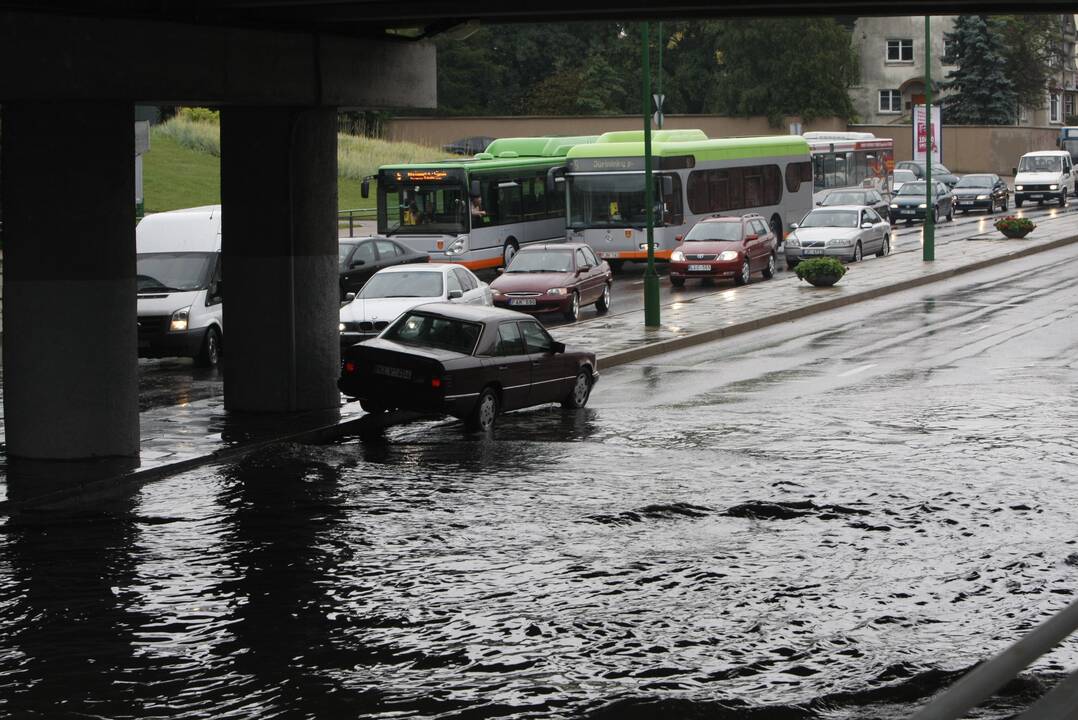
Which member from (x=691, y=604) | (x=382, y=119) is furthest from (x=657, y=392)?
(x=382, y=119)

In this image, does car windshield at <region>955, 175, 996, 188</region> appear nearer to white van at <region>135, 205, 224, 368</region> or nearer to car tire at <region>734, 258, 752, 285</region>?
car tire at <region>734, 258, 752, 285</region>

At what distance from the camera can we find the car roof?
20.2 metres

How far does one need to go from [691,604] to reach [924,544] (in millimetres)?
2780

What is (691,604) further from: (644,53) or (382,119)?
(382,119)

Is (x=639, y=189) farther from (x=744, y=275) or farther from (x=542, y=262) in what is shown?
(x=542, y=262)

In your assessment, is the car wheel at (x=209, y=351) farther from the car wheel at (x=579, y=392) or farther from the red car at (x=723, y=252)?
the red car at (x=723, y=252)

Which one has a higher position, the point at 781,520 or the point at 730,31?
the point at 730,31

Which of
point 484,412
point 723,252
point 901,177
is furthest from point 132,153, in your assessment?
point 901,177

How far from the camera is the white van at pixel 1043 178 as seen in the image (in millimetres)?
69812

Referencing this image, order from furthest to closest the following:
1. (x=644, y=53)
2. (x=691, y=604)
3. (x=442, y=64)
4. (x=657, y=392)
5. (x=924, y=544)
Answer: (x=442, y=64), (x=644, y=53), (x=657, y=392), (x=924, y=544), (x=691, y=604)

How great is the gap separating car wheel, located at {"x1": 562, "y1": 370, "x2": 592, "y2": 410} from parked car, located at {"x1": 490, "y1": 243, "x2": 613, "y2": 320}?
9.89 metres

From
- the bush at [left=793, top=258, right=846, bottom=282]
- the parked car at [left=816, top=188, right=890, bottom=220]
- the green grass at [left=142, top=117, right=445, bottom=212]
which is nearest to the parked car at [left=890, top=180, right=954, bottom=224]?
the parked car at [left=816, top=188, right=890, bottom=220]

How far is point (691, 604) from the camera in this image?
11.6 m

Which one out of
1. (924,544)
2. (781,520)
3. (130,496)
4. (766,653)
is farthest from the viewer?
(130,496)
